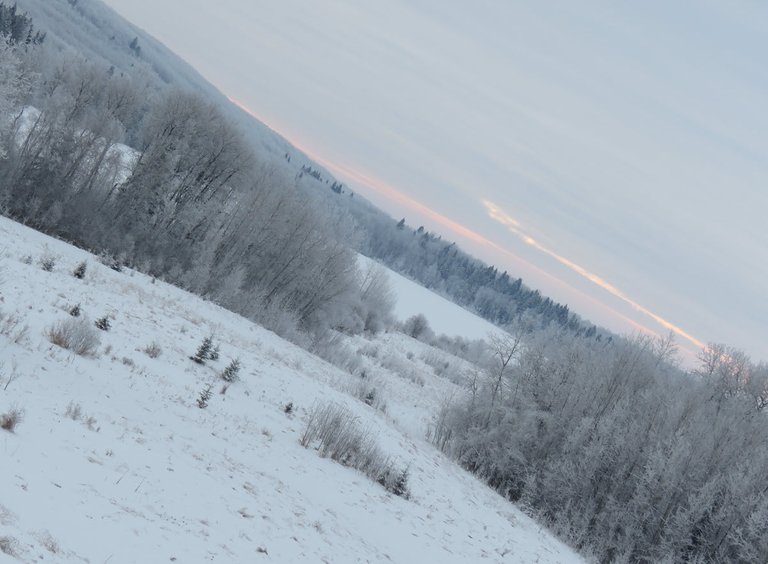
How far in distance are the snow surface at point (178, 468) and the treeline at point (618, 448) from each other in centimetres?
618

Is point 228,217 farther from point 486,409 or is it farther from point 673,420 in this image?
point 673,420

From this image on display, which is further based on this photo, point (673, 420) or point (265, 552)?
point (673, 420)

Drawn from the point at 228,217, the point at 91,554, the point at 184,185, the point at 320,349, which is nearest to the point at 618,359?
the point at 320,349

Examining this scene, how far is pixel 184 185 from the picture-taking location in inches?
1813

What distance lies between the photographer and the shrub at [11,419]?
5922 millimetres

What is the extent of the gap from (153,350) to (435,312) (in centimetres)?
9243

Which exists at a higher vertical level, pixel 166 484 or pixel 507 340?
pixel 507 340

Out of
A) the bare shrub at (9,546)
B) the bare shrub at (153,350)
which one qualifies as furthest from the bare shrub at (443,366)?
the bare shrub at (9,546)

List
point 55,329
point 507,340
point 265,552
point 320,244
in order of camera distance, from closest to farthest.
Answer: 1. point 265,552
2. point 55,329
3. point 507,340
4. point 320,244

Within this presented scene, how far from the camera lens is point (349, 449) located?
12586mm

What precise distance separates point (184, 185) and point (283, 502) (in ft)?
139

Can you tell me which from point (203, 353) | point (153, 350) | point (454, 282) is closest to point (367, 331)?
point (203, 353)

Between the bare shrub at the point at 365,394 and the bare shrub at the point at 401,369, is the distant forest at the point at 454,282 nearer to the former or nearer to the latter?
the bare shrub at the point at 401,369

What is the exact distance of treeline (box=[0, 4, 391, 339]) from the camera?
39688 mm
